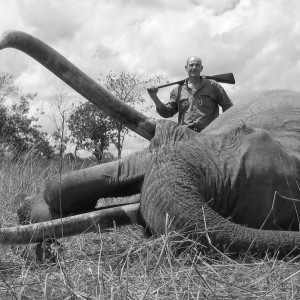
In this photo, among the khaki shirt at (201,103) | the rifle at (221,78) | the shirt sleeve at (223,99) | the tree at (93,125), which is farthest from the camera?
the tree at (93,125)

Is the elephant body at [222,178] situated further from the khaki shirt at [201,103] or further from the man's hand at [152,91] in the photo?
the man's hand at [152,91]

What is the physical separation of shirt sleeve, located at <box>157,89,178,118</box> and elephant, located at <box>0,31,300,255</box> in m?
3.83

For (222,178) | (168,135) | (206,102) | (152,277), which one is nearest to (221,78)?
(206,102)

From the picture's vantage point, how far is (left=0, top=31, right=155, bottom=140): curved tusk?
9.09ft

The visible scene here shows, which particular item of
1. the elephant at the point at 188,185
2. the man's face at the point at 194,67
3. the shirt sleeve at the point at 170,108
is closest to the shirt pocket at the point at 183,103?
the shirt sleeve at the point at 170,108

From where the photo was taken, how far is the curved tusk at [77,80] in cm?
277

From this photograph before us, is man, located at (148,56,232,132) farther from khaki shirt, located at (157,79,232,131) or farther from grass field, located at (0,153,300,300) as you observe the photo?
grass field, located at (0,153,300,300)

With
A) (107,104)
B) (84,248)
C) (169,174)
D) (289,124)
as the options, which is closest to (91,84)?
(107,104)

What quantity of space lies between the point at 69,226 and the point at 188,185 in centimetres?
61

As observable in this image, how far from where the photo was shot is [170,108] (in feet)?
23.2

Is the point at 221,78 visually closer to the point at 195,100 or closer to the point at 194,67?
the point at 194,67

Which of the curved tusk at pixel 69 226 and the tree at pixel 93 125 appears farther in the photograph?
the tree at pixel 93 125

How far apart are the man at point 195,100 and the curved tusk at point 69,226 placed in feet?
12.5

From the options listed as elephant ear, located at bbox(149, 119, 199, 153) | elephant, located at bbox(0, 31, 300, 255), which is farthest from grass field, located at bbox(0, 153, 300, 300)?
elephant ear, located at bbox(149, 119, 199, 153)
